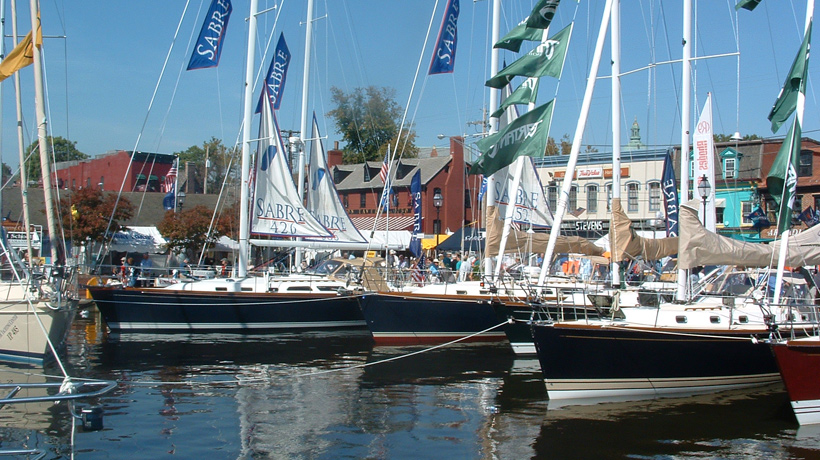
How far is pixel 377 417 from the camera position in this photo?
14.4 metres

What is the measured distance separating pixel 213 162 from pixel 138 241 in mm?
41874

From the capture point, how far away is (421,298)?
2328cm

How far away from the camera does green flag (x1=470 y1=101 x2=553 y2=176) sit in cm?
1844

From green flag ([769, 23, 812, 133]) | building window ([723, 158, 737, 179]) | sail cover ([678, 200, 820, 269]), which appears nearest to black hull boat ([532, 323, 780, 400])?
sail cover ([678, 200, 820, 269])

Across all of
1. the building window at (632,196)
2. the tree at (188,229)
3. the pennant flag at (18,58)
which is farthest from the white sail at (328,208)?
the building window at (632,196)

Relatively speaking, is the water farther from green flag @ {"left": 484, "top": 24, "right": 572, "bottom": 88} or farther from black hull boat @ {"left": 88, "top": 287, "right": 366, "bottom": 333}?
green flag @ {"left": 484, "top": 24, "right": 572, "bottom": 88}

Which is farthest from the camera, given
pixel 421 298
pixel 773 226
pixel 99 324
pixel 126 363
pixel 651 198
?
pixel 651 198

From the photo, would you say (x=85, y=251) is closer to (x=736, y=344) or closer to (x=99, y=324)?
(x=99, y=324)

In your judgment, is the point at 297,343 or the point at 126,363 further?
the point at 297,343

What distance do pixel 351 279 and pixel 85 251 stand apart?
73.5 feet

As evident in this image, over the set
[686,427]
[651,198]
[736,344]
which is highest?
[651,198]

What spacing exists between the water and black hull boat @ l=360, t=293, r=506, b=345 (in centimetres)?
278

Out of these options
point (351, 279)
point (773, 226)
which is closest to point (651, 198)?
point (773, 226)

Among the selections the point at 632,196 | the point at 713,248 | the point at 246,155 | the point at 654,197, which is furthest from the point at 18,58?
the point at 632,196
